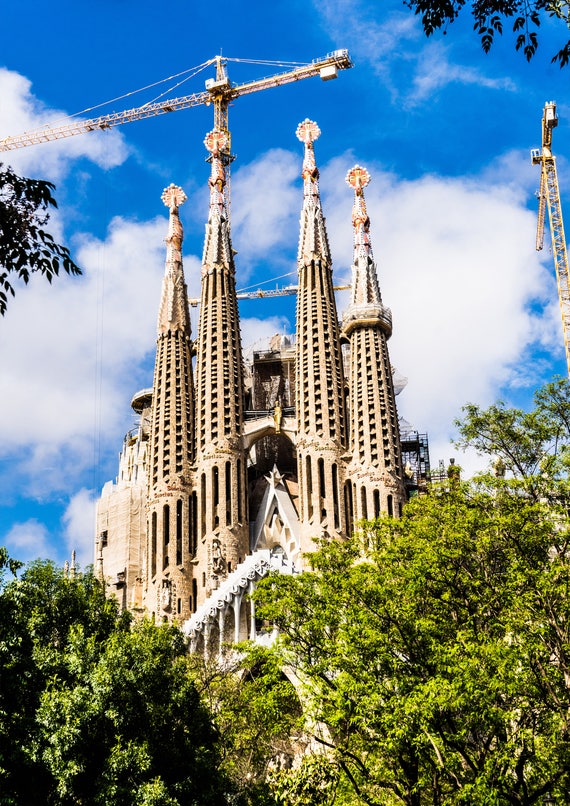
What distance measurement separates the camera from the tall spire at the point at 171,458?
57938 millimetres

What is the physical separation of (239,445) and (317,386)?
5.07m

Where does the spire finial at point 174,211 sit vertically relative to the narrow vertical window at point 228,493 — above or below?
above

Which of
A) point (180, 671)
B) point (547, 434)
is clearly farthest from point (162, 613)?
point (547, 434)

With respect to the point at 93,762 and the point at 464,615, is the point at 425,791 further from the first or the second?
the point at 93,762

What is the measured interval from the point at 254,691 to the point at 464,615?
6006mm

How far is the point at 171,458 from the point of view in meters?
60.7

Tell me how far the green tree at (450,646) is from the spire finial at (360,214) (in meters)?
39.1

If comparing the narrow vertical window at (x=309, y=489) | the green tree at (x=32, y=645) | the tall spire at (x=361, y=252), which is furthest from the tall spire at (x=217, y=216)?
the green tree at (x=32, y=645)

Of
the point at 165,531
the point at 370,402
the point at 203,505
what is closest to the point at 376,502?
the point at 370,402

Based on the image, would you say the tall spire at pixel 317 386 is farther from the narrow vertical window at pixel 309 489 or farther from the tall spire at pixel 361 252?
the tall spire at pixel 361 252

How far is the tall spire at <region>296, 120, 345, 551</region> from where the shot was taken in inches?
2322

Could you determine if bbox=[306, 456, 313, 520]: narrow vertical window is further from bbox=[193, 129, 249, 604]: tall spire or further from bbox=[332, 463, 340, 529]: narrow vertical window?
bbox=[193, 129, 249, 604]: tall spire

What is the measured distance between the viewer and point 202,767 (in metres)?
25.3

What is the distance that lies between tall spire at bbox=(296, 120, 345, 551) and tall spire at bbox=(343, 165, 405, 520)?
860 mm
